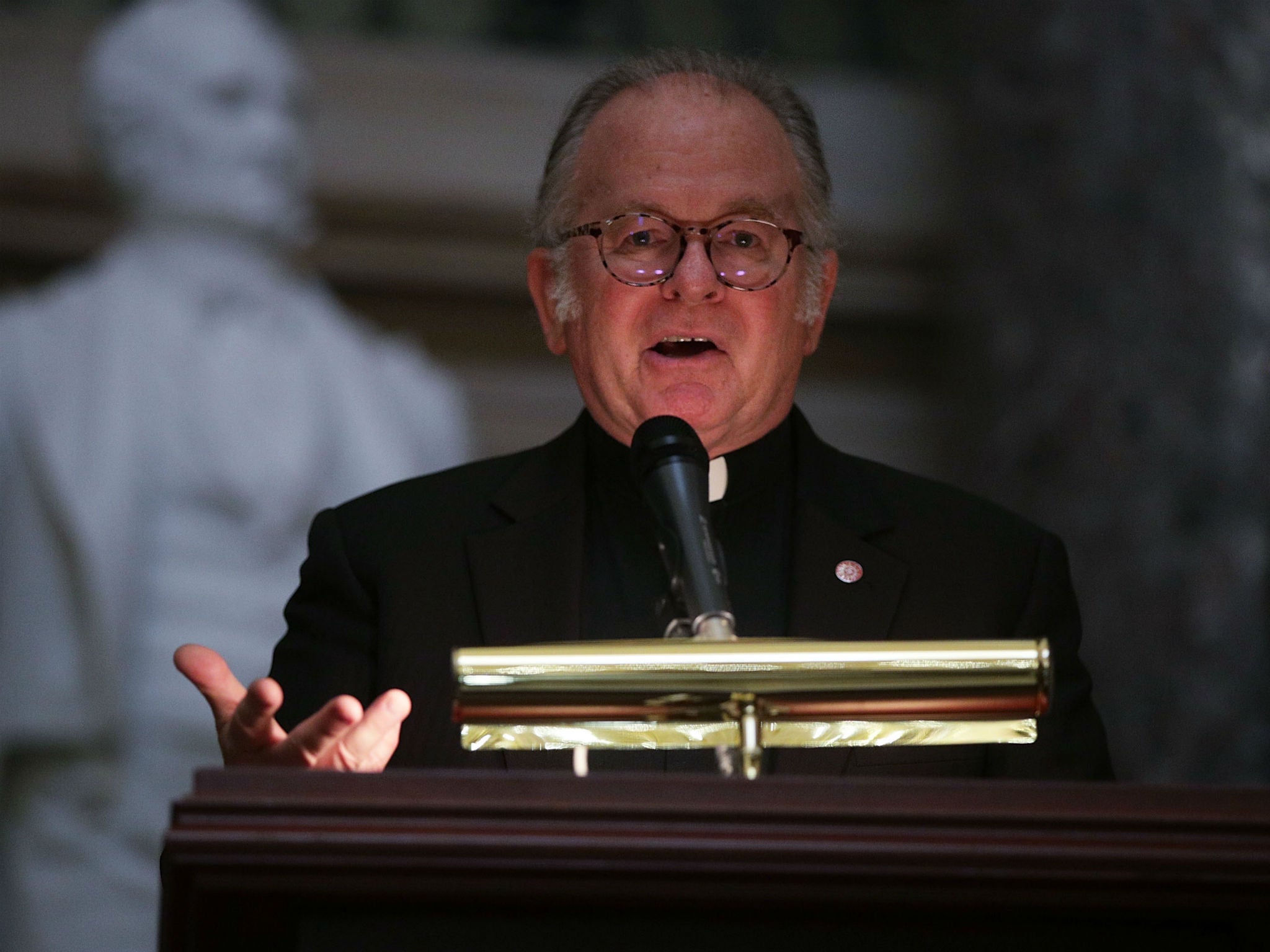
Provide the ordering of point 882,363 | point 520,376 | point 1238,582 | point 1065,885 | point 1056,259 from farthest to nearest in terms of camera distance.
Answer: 1. point 882,363
2. point 520,376
3. point 1056,259
4. point 1238,582
5. point 1065,885

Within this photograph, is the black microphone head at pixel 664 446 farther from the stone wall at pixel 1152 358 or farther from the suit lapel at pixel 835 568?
the stone wall at pixel 1152 358

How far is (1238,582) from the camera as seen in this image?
3.73 m

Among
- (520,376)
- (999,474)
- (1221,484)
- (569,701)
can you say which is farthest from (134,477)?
(569,701)

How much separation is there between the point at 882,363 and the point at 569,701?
3837 mm

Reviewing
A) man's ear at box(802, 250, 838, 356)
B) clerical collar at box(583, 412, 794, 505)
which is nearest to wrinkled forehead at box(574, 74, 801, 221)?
man's ear at box(802, 250, 838, 356)

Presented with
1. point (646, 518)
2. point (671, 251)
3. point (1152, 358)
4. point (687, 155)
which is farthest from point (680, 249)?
point (1152, 358)

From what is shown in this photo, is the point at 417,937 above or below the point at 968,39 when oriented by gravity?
below

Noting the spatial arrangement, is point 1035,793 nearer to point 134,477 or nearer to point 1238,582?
point 1238,582

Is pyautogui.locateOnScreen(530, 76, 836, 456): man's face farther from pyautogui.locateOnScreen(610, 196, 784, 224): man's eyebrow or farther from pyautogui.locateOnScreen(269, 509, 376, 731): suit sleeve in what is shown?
pyautogui.locateOnScreen(269, 509, 376, 731): suit sleeve

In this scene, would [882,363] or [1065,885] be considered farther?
[882,363]

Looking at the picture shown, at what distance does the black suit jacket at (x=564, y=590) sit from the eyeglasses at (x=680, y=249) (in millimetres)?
246

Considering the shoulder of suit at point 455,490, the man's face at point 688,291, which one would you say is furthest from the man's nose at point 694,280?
the shoulder of suit at point 455,490

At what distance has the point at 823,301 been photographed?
2088 mm

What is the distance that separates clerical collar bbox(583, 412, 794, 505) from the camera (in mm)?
2068
